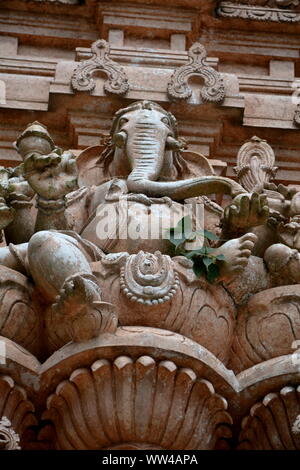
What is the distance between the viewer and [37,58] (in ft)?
35.1

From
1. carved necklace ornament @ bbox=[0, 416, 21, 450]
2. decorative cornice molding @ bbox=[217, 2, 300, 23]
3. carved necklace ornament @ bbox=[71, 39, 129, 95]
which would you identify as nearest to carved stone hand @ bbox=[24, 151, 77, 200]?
carved necklace ornament @ bbox=[0, 416, 21, 450]

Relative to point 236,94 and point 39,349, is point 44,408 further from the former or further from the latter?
point 236,94

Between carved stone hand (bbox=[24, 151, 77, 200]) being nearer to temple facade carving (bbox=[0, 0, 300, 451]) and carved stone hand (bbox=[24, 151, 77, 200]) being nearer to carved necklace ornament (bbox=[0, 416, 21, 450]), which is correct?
temple facade carving (bbox=[0, 0, 300, 451])

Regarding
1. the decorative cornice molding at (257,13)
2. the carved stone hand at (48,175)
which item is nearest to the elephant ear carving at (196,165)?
the carved stone hand at (48,175)

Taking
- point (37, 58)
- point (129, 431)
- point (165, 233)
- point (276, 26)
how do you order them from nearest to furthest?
point (129, 431) < point (165, 233) < point (37, 58) < point (276, 26)

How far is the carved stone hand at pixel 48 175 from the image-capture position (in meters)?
7.65

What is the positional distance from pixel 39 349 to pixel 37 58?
3851mm

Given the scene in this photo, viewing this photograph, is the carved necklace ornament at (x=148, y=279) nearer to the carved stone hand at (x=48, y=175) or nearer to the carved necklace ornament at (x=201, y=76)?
the carved stone hand at (x=48, y=175)

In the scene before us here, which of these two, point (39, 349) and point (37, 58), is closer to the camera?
point (39, 349)

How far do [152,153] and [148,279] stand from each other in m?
1.52

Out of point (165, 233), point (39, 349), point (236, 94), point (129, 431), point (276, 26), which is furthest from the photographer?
point (276, 26)

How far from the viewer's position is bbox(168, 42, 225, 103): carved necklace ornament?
9852mm

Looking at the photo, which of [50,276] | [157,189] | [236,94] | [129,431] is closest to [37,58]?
[236,94]

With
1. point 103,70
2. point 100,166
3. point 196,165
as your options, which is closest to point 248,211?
point 196,165
